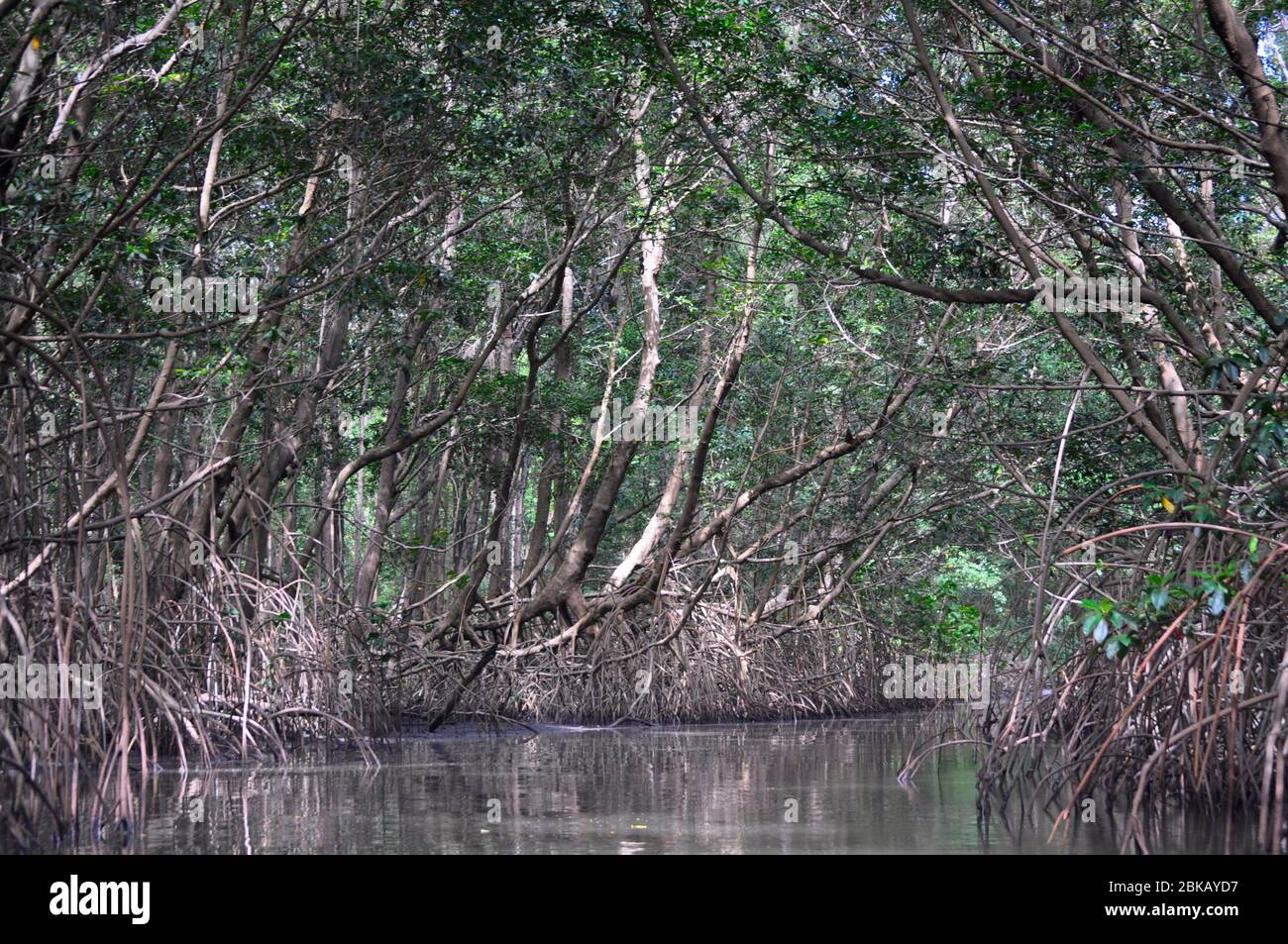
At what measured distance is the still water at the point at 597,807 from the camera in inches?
202

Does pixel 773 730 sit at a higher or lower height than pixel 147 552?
lower

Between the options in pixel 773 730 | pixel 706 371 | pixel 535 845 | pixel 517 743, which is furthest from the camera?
pixel 706 371

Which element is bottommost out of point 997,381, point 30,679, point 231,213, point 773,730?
point 773,730

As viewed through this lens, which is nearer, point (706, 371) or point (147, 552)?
point (147, 552)

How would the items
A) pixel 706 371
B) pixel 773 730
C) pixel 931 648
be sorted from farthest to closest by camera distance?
pixel 931 648, pixel 706 371, pixel 773 730

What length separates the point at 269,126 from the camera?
887cm

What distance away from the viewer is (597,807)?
6.30m

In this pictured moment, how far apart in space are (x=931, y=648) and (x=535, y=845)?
39.4ft

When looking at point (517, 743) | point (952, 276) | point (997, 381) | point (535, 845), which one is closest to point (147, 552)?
point (517, 743)

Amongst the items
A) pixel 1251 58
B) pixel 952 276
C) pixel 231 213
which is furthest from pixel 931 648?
pixel 1251 58

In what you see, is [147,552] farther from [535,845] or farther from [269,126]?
[535,845]

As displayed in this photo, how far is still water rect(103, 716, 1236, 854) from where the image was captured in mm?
5129
